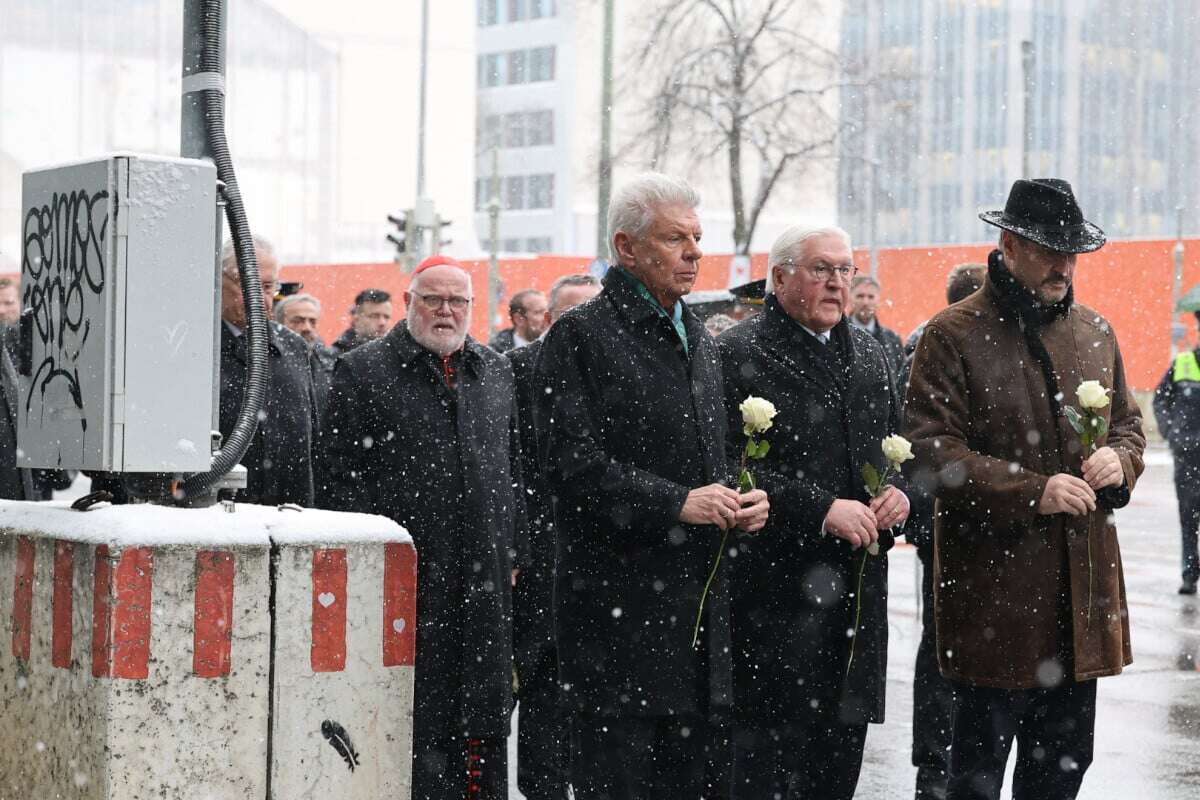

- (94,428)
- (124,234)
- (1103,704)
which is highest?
(124,234)

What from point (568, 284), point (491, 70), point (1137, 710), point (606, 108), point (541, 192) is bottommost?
point (1137, 710)

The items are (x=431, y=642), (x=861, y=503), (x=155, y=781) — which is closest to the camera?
(x=155, y=781)

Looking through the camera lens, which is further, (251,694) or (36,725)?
(36,725)

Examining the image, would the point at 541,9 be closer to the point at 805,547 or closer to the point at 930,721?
the point at 930,721

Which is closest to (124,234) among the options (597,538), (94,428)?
(94,428)

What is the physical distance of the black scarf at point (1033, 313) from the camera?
536 centimetres

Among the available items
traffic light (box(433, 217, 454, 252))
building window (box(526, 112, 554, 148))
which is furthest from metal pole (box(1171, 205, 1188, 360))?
building window (box(526, 112, 554, 148))

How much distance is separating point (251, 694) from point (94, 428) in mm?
779

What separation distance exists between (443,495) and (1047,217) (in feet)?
6.92

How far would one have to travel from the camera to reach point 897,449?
511 cm

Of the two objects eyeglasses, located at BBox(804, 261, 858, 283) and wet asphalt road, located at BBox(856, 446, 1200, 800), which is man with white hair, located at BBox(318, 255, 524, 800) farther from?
wet asphalt road, located at BBox(856, 446, 1200, 800)

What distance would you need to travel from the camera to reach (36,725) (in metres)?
4.55

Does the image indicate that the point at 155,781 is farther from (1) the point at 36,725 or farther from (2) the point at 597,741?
(2) the point at 597,741

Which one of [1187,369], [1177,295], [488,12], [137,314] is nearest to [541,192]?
[488,12]
